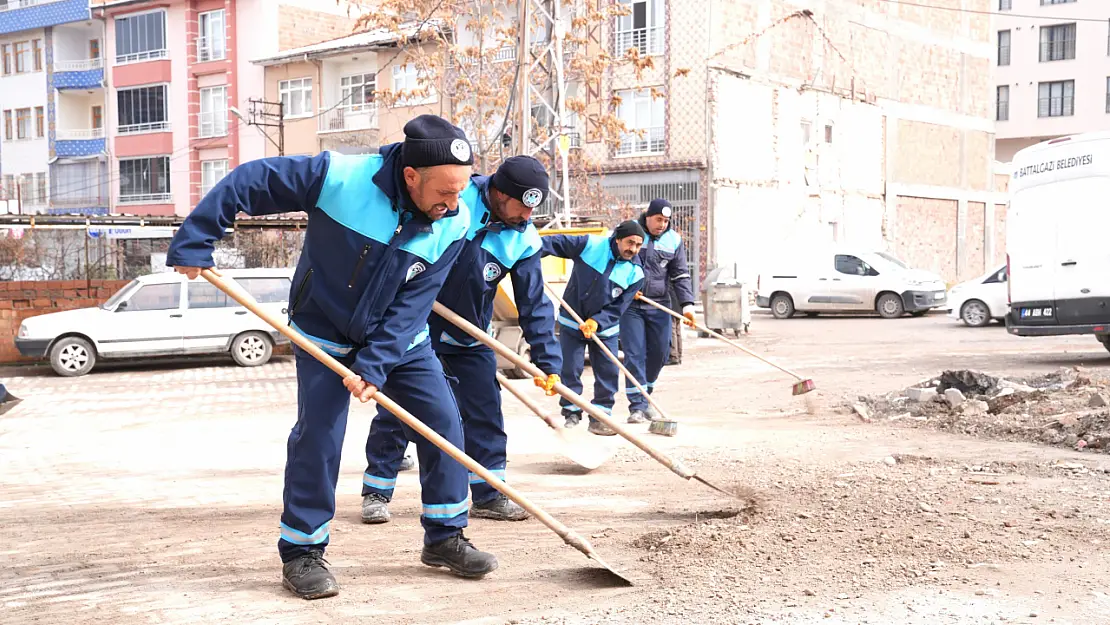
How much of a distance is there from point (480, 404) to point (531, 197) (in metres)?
1.18

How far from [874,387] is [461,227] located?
28.4ft

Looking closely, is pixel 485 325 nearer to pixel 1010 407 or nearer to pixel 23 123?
pixel 1010 407

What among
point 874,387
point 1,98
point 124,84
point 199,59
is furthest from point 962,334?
point 1,98

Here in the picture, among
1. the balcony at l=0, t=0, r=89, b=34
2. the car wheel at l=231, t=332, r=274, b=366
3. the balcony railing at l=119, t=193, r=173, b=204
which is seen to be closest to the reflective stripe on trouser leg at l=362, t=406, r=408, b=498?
the car wheel at l=231, t=332, r=274, b=366

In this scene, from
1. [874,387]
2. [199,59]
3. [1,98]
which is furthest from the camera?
[1,98]

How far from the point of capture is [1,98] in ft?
160

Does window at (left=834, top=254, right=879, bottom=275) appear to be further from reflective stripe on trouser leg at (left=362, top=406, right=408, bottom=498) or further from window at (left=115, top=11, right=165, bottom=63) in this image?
window at (left=115, top=11, right=165, bottom=63)

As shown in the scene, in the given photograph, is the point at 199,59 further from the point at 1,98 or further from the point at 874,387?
the point at 874,387

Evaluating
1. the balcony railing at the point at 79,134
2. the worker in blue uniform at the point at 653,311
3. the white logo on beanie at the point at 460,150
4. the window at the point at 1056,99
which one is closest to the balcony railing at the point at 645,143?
the worker in blue uniform at the point at 653,311

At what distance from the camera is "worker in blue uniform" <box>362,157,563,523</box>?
5.91 metres

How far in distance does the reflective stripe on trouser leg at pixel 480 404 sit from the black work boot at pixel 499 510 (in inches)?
1.3

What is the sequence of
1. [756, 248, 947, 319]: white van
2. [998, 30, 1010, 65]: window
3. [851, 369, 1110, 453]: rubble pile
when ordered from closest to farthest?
[851, 369, 1110, 453]: rubble pile < [756, 248, 947, 319]: white van < [998, 30, 1010, 65]: window

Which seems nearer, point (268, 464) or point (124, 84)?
point (268, 464)

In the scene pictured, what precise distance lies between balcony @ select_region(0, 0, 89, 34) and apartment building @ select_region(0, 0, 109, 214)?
0.13ft
